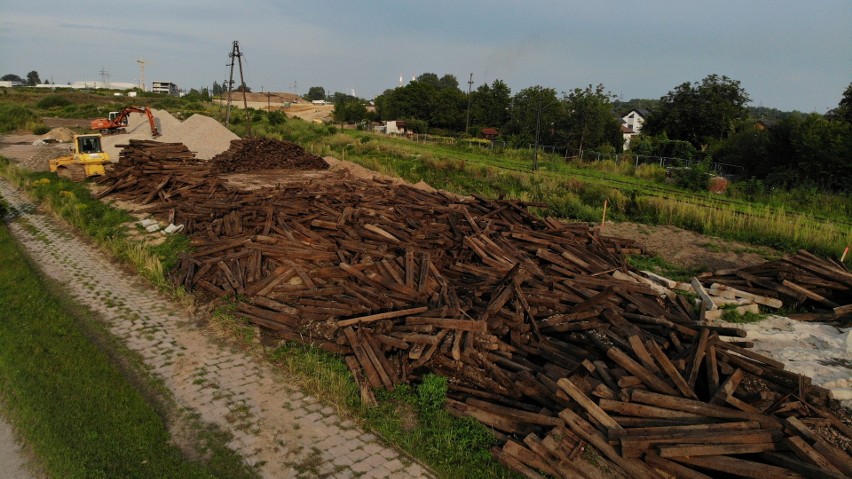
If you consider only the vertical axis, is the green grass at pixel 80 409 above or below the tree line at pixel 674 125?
below

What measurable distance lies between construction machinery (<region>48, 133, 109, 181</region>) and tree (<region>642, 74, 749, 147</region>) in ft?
156

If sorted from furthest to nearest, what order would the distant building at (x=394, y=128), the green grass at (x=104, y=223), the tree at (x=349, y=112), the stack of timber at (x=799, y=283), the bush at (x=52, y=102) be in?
the tree at (x=349, y=112) → the distant building at (x=394, y=128) → the bush at (x=52, y=102) → the green grass at (x=104, y=223) → the stack of timber at (x=799, y=283)

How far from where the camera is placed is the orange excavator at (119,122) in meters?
28.6

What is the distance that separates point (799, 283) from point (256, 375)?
1127 centimetres

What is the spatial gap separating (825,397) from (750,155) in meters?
34.9

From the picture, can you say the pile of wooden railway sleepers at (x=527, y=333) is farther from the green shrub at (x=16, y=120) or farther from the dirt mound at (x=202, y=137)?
the green shrub at (x=16, y=120)

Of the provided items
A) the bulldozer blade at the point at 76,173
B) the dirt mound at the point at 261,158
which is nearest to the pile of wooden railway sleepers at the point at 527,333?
the dirt mound at the point at 261,158

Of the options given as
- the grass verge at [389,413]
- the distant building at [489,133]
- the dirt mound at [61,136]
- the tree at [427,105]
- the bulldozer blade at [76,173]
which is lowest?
the grass verge at [389,413]

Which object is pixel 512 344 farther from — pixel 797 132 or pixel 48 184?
pixel 797 132

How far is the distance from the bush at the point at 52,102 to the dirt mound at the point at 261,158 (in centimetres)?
6113

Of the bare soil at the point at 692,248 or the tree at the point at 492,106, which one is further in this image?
the tree at the point at 492,106

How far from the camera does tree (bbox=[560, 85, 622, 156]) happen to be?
4703 centimetres

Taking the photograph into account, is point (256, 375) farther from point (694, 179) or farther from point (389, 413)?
point (694, 179)

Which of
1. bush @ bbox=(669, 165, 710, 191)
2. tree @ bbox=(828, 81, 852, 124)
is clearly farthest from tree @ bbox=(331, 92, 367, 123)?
tree @ bbox=(828, 81, 852, 124)
